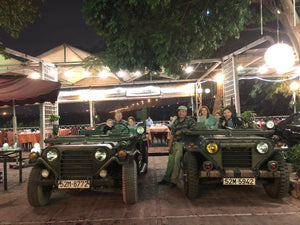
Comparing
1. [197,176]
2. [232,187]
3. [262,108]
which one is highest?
[262,108]

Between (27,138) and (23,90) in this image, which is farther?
(27,138)

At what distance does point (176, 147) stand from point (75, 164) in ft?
7.16

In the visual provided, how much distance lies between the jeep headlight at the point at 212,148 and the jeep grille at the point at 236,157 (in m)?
0.16

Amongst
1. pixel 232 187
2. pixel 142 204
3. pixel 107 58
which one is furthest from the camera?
pixel 107 58

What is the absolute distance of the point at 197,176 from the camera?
4.02m

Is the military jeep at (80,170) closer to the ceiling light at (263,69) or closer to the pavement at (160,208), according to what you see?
the pavement at (160,208)

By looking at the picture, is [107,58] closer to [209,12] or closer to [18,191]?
[209,12]

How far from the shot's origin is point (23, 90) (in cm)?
618

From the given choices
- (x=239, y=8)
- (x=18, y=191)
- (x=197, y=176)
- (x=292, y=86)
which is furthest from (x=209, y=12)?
(x=292, y=86)

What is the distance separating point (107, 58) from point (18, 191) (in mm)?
3864

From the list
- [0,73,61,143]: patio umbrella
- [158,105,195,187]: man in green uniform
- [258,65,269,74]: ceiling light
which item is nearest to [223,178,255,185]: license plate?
[158,105,195,187]: man in green uniform

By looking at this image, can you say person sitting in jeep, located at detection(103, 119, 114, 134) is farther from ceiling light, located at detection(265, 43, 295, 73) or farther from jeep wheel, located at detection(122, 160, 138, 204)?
ceiling light, located at detection(265, 43, 295, 73)

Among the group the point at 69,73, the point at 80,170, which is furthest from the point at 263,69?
the point at 80,170

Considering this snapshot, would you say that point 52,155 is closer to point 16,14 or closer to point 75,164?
point 75,164
